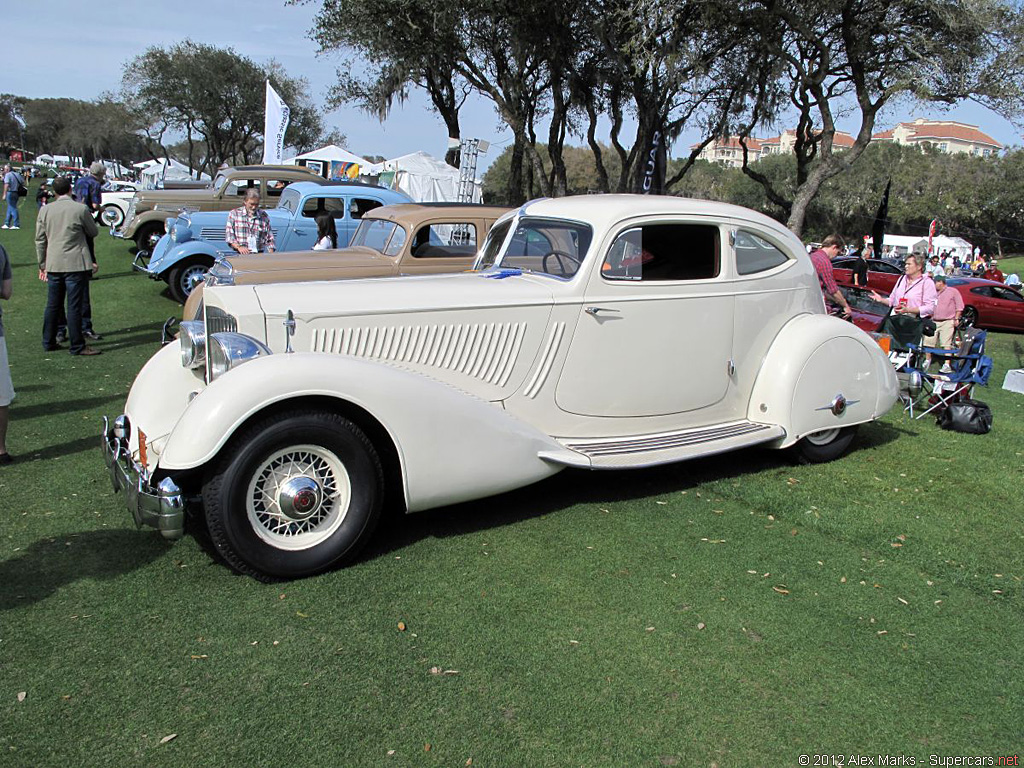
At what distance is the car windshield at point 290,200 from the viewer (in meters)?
12.6

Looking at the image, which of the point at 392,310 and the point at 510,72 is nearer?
the point at 392,310

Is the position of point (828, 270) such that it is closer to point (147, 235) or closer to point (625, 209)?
point (625, 209)

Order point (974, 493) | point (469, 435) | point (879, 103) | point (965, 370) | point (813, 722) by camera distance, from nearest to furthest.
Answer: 1. point (813, 722)
2. point (469, 435)
3. point (974, 493)
4. point (965, 370)
5. point (879, 103)

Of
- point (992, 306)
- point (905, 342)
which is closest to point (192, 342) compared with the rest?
point (905, 342)

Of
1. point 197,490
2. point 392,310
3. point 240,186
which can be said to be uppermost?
point 240,186

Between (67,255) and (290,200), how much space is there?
4.87 meters

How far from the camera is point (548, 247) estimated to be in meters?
5.05

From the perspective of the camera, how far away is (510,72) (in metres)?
21.5

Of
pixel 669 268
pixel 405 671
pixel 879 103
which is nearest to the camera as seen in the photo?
pixel 405 671

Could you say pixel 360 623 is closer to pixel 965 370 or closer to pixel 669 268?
pixel 669 268

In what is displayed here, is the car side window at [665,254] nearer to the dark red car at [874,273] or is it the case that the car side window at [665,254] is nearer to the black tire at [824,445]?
the black tire at [824,445]

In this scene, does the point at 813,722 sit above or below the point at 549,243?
below

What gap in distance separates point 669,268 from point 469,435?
186 cm

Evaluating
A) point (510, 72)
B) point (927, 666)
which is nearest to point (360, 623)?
point (927, 666)
